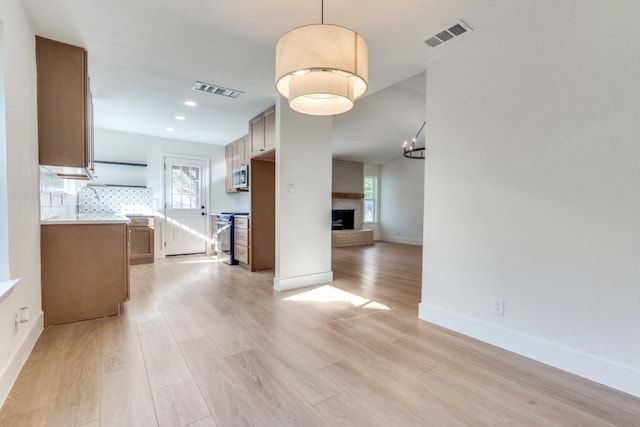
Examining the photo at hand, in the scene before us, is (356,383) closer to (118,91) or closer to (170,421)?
(170,421)

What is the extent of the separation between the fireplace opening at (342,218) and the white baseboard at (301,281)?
14.9 ft

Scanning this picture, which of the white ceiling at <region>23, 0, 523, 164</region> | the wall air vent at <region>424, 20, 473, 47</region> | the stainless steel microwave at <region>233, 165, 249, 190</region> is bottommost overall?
the stainless steel microwave at <region>233, 165, 249, 190</region>

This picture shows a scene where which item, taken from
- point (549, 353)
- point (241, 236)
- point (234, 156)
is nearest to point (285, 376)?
point (549, 353)

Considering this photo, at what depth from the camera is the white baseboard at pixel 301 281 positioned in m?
3.49

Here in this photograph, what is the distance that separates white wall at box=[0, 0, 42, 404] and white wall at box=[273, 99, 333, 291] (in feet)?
7.03

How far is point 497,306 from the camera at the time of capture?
7.12 feet

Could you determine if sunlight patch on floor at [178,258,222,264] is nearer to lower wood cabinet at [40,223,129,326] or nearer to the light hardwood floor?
the light hardwood floor

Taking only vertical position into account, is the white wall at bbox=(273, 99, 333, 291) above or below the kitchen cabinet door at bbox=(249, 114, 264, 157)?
below

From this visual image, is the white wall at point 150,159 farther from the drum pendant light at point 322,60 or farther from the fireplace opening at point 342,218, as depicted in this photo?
the drum pendant light at point 322,60

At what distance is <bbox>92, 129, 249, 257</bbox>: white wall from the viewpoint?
17.1 feet

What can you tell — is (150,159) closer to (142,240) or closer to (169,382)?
(142,240)

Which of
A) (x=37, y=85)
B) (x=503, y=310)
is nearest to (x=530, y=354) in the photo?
(x=503, y=310)

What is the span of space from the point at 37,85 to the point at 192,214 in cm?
381

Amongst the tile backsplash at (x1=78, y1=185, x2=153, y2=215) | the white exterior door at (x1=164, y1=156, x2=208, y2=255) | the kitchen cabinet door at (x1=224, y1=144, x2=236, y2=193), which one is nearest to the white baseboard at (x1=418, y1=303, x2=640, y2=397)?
the kitchen cabinet door at (x1=224, y1=144, x2=236, y2=193)
